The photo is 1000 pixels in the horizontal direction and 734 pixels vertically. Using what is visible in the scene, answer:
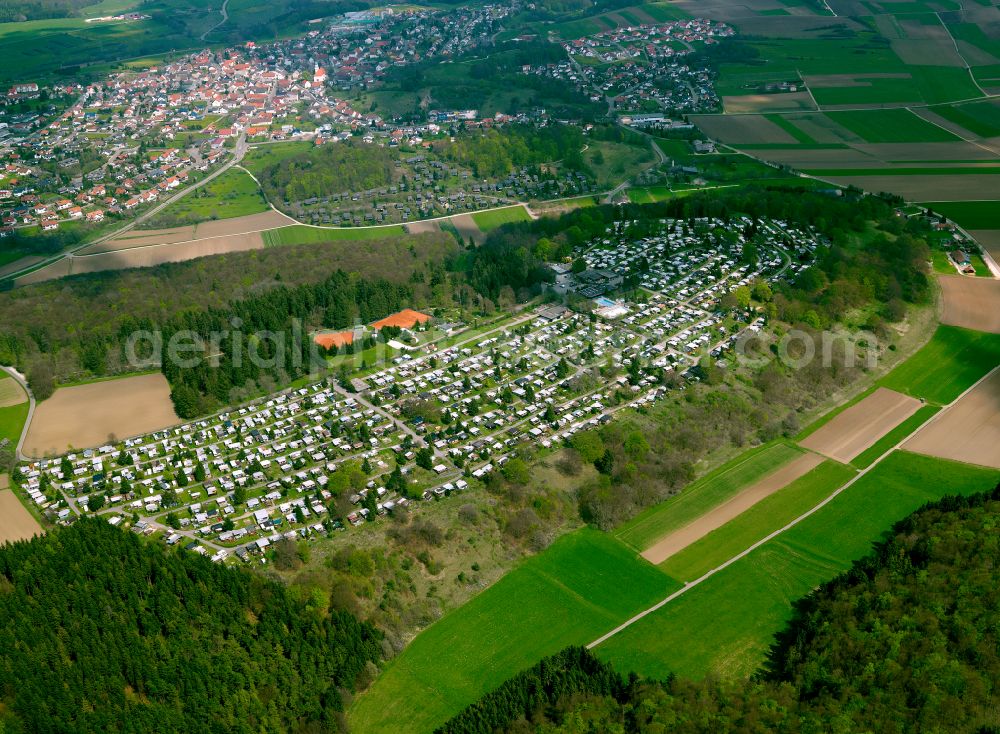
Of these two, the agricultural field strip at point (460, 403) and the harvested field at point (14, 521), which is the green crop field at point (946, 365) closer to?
the agricultural field strip at point (460, 403)

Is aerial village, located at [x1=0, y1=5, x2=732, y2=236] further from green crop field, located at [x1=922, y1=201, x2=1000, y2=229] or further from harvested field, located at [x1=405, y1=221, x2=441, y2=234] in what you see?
green crop field, located at [x1=922, y1=201, x2=1000, y2=229]

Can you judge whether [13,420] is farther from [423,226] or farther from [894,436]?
[894,436]

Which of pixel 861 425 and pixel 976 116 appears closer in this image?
pixel 861 425

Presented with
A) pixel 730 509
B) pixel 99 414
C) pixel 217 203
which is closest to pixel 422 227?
pixel 217 203

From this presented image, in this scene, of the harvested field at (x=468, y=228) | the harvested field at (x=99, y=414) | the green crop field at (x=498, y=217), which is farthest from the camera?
the green crop field at (x=498, y=217)

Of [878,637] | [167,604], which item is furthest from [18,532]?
[878,637]

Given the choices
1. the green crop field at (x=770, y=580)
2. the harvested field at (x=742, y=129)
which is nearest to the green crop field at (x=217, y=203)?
the harvested field at (x=742, y=129)
